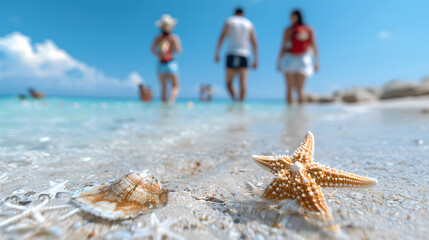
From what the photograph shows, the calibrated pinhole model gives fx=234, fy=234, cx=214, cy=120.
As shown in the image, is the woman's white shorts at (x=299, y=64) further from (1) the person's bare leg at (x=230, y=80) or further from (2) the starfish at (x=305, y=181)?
(2) the starfish at (x=305, y=181)

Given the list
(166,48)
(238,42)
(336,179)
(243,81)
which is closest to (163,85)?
(166,48)

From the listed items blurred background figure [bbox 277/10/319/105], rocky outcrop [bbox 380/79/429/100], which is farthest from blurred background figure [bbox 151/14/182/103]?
rocky outcrop [bbox 380/79/429/100]

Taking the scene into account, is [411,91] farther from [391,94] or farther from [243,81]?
[243,81]

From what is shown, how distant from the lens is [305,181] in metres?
1.12

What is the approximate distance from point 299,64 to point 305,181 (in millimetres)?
8156

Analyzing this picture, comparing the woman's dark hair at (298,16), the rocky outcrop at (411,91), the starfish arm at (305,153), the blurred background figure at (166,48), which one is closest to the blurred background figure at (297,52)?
the woman's dark hair at (298,16)

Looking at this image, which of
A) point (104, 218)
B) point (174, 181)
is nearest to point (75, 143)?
point (174, 181)

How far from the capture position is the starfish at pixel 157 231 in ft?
3.04

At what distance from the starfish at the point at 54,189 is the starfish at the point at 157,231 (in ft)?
2.05

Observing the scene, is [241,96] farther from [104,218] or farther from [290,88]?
[104,218]

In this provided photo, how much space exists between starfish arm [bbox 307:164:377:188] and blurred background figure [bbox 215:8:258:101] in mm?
8268

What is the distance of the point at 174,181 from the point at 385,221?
1.20 m

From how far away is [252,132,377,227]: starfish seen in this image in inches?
42.6

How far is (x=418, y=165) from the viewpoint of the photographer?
182cm
